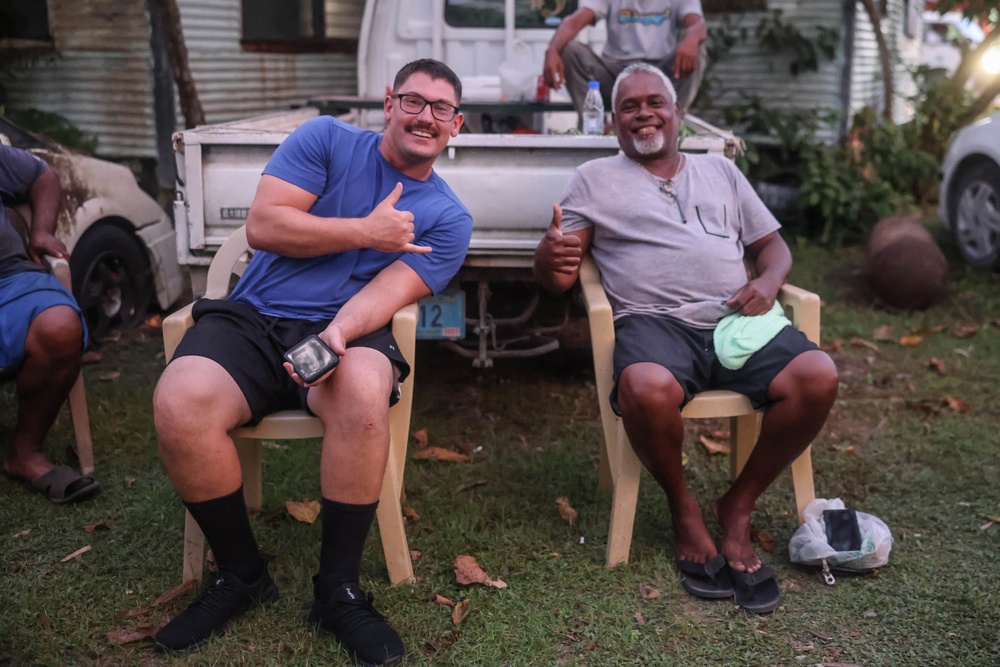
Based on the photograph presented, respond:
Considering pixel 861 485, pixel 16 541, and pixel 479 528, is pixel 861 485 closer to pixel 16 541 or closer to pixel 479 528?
pixel 479 528

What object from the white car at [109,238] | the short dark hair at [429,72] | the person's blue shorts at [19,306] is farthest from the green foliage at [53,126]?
the short dark hair at [429,72]

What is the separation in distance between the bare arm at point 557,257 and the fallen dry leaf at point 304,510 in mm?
1162

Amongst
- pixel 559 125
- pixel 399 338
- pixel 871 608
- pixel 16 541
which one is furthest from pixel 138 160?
pixel 871 608

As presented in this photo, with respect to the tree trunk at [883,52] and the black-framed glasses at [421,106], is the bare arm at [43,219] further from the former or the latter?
the tree trunk at [883,52]

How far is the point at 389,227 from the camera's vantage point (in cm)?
293

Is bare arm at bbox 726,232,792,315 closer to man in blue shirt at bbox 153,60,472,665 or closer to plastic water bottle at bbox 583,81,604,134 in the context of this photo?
man in blue shirt at bbox 153,60,472,665

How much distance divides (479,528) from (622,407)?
0.78 m

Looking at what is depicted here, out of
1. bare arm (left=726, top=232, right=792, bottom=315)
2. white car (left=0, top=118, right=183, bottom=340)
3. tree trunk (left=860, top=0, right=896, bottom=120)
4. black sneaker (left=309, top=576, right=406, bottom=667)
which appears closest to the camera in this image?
black sneaker (left=309, top=576, right=406, bottom=667)

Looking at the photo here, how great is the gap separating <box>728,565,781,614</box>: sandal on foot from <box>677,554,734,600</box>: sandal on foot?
3 centimetres

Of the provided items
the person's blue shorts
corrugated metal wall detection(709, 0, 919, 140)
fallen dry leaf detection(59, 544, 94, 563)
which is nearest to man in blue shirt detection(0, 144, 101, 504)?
the person's blue shorts

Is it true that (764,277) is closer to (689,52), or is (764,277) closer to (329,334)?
(329,334)

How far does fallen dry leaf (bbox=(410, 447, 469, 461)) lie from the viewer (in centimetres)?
406

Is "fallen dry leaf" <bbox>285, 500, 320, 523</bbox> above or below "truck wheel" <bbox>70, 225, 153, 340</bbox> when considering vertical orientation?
below

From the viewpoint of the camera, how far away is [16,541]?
10.9 feet
